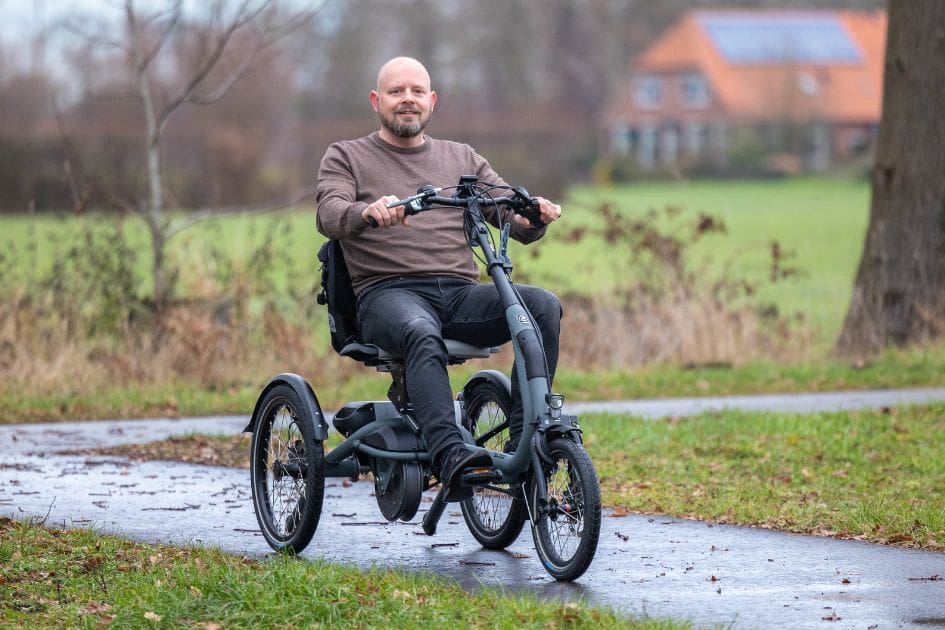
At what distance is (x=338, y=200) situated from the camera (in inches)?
225

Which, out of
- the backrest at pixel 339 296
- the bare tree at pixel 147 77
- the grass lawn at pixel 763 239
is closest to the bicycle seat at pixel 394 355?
the backrest at pixel 339 296

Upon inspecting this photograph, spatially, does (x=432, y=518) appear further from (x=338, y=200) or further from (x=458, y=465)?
(x=338, y=200)

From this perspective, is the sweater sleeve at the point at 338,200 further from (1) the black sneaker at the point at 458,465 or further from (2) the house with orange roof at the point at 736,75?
(2) the house with orange roof at the point at 736,75

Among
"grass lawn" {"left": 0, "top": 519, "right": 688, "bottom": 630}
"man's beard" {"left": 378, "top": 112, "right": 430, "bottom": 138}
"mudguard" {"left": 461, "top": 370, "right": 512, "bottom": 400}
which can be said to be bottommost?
"grass lawn" {"left": 0, "top": 519, "right": 688, "bottom": 630}

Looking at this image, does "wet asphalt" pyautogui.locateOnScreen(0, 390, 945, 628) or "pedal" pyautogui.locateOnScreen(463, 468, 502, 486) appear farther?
"pedal" pyautogui.locateOnScreen(463, 468, 502, 486)

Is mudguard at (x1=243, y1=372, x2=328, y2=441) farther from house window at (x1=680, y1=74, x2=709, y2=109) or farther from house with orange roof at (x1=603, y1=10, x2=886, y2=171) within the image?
house window at (x1=680, y1=74, x2=709, y2=109)

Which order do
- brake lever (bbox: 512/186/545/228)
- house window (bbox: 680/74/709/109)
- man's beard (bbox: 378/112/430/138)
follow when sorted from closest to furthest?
brake lever (bbox: 512/186/545/228) → man's beard (bbox: 378/112/430/138) → house window (bbox: 680/74/709/109)

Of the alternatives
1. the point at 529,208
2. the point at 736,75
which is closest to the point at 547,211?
the point at 529,208

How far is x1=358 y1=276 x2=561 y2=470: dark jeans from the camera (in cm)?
550

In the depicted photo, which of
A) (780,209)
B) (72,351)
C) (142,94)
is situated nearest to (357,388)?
(72,351)

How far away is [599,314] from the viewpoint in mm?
13305

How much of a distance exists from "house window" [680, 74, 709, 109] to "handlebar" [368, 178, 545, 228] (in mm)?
77046

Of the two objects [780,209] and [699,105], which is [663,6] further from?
[780,209]

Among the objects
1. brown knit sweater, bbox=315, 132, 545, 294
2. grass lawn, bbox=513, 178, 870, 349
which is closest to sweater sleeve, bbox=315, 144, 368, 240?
brown knit sweater, bbox=315, 132, 545, 294
